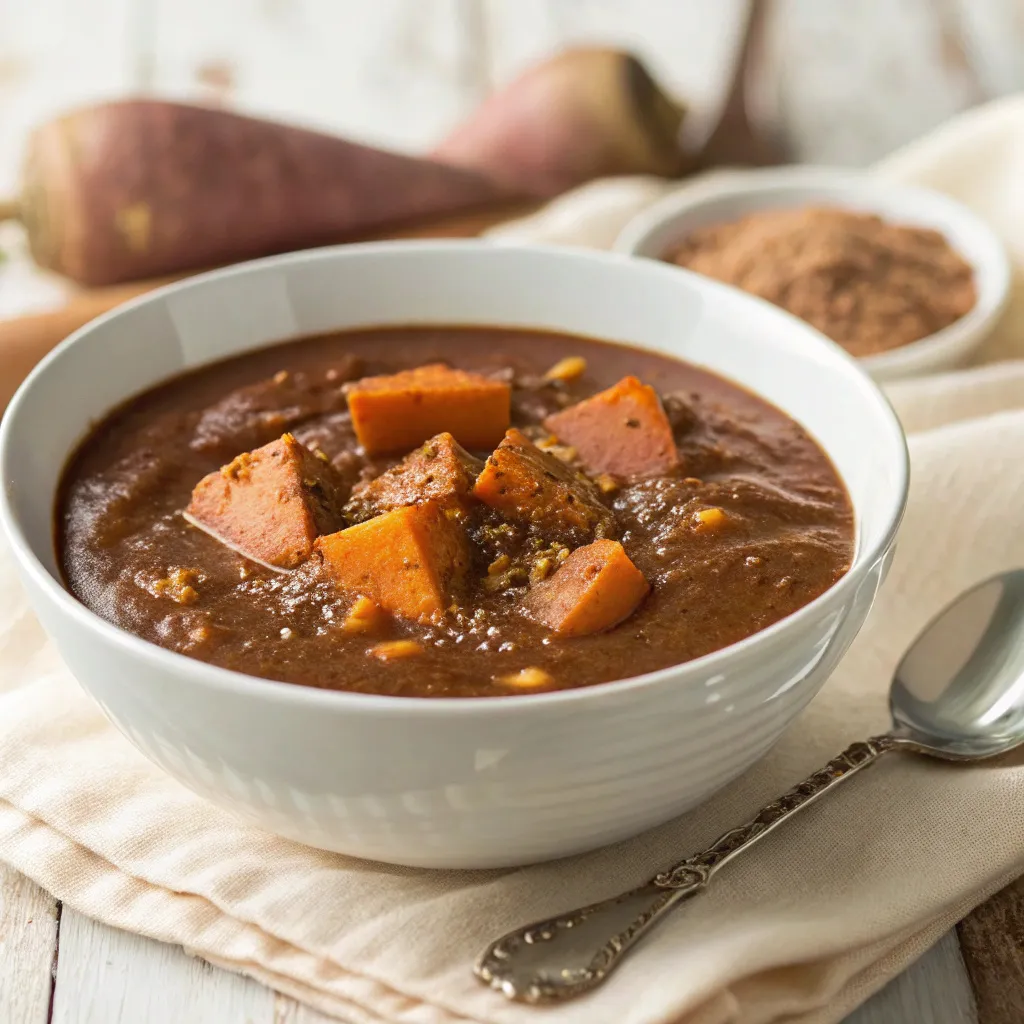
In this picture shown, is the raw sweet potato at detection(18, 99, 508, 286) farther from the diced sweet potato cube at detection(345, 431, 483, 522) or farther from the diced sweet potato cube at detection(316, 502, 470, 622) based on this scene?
the diced sweet potato cube at detection(316, 502, 470, 622)

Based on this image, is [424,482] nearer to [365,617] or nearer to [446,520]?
[446,520]

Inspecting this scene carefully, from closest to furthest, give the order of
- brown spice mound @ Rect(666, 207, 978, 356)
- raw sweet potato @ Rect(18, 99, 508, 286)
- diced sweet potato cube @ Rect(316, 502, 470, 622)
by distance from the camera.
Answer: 1. diced sweet potato cube @ Rect(316, 502, 470, 622)
2. brown spice mound @ Rect(666, 207, 978, 356)
3. raw sweet potato @ Rect(18, 99, 508, 286)

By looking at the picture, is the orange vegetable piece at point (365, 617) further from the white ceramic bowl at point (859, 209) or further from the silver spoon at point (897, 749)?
the white ceramic bowl at point (859, 209)

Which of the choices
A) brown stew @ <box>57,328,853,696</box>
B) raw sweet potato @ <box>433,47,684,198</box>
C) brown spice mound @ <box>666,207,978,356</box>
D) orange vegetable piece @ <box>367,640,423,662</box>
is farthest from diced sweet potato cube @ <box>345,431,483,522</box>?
raw sweet potato @ <box>433,47,684,198</box>

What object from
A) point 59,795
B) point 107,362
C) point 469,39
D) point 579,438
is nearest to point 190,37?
point 469,39

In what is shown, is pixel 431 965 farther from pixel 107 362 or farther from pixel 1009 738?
pixel 107 362

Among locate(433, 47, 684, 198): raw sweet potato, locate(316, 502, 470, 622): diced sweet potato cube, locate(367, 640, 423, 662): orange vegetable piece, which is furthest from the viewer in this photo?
locate(433, 47, 684, 198): raw sweet potato

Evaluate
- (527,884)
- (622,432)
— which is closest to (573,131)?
(622,432)

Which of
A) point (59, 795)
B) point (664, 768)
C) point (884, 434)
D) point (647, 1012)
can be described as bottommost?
point (59, 795)
